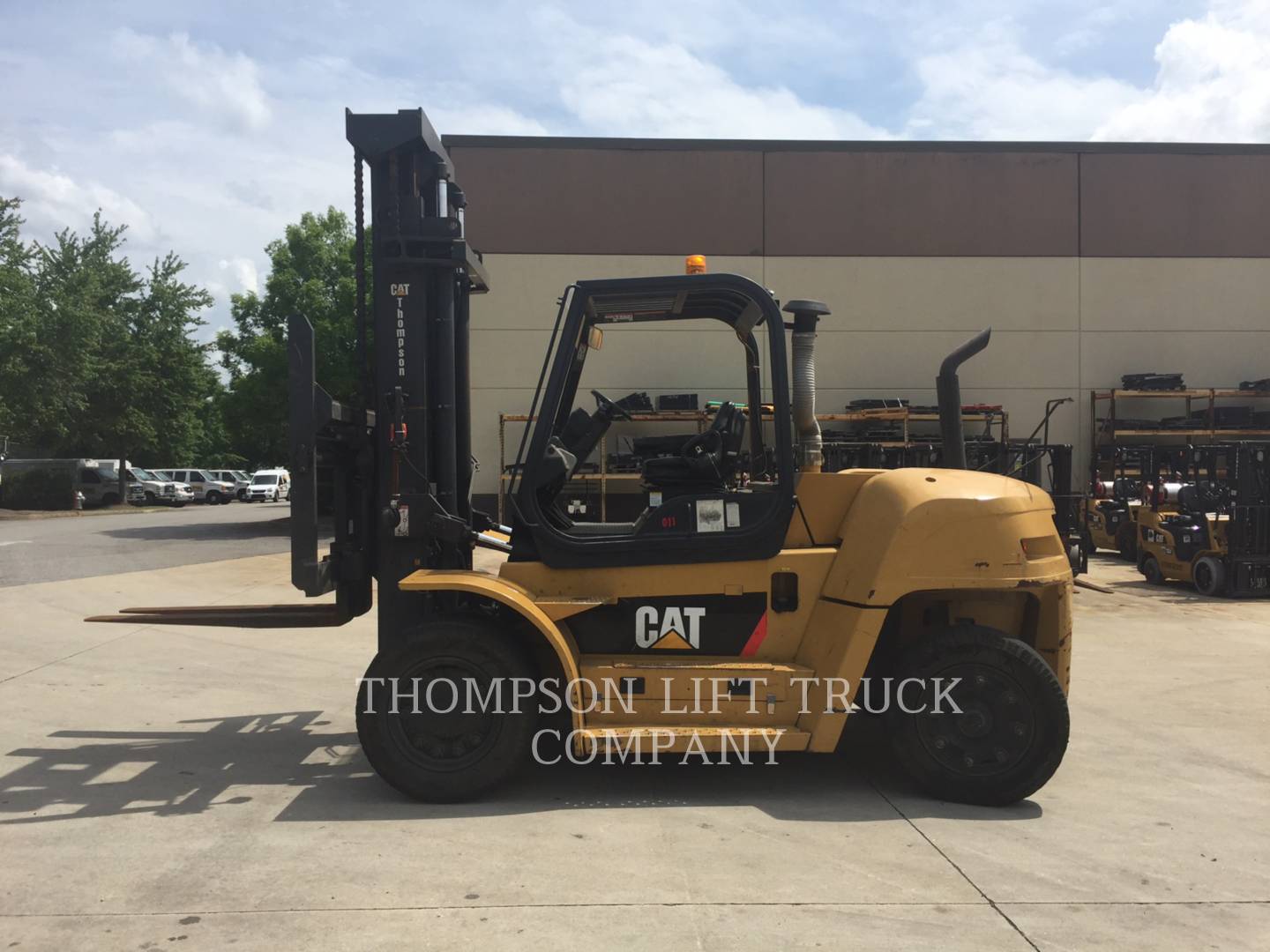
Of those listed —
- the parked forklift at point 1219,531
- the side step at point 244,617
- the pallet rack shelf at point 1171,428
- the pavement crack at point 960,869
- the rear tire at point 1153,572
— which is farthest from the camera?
the pallet rack shelf at point 1171,428

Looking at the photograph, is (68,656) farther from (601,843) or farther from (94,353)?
(94,353)

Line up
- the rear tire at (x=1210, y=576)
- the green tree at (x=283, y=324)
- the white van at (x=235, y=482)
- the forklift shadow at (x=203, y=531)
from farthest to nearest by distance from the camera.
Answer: the white van at (x=235, y=482), the green tree at (x=283, y=324), the forklift shadow at (x=203, y=531), the rear tire at (x=1210, y=576)

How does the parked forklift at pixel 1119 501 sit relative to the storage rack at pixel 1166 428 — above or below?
below

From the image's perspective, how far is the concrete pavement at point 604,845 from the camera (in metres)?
3.78

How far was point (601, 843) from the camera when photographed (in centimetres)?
466

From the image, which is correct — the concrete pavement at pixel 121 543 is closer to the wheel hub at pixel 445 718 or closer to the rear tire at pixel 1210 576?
the wheel hub at pixel 445 718

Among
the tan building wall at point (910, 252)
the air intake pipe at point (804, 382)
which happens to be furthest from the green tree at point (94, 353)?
the air intake pipe at point (804, 382)

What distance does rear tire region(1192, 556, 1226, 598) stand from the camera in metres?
14.7

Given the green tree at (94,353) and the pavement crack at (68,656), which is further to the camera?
the green tree at (94,353)

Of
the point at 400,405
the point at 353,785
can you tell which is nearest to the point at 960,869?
the point at 353,785

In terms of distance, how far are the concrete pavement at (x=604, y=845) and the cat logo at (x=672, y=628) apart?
0.84m

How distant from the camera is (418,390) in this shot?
5.76 m

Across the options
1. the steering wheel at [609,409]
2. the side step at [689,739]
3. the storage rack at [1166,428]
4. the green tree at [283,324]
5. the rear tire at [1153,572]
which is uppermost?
the green tree at [283,324]

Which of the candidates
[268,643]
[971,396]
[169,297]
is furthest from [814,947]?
[169,297]
